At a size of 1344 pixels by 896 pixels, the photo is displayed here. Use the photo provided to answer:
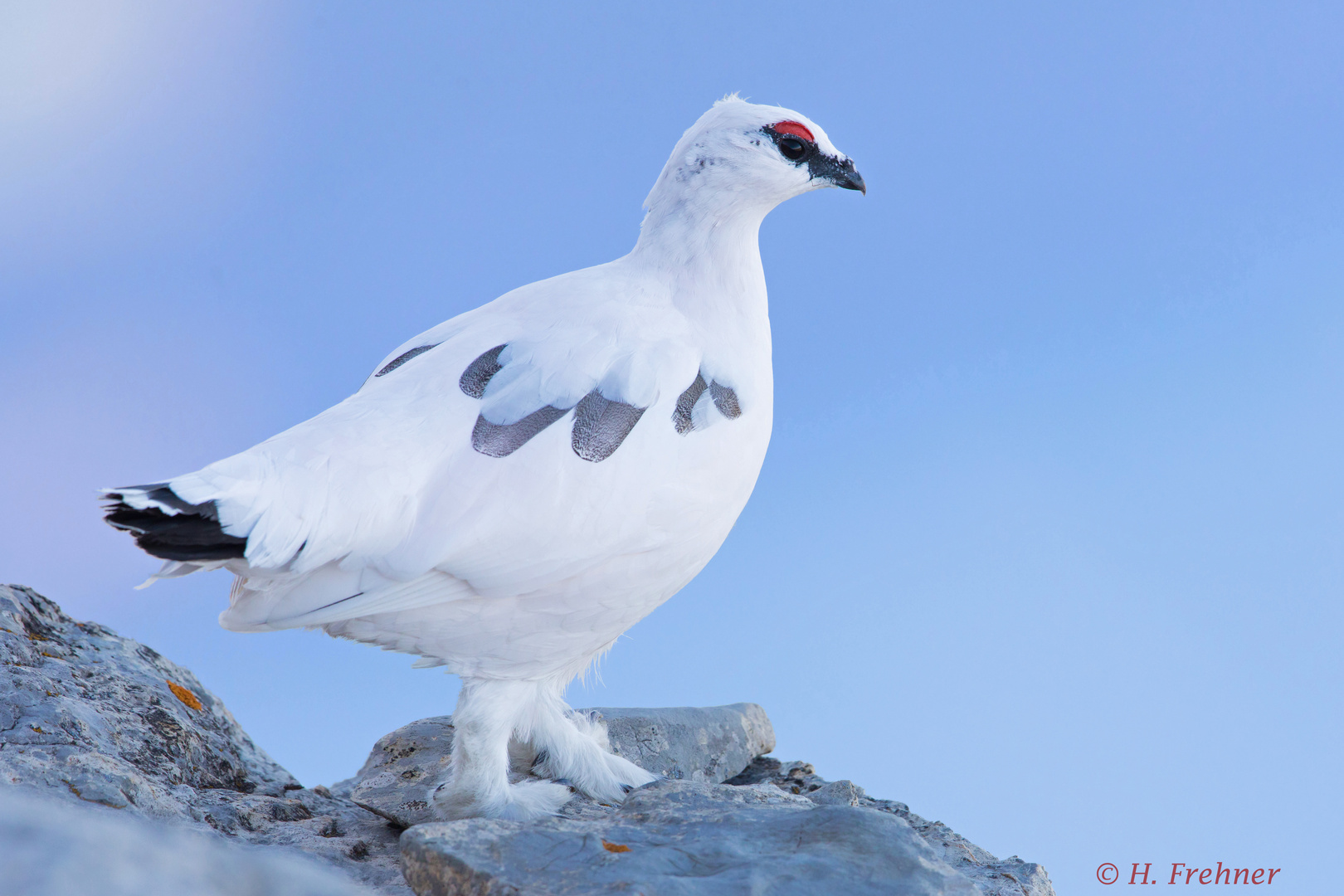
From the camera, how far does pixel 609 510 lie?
367cm

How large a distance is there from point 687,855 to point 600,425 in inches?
59.8

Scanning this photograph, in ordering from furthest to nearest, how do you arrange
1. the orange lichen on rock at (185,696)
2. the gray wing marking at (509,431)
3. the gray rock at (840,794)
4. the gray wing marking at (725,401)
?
the orange lichen on rock at (185,696) → the gray rock at (840,794) → the gray wing marking at (725,401) → the gray wing marking at (509,431)

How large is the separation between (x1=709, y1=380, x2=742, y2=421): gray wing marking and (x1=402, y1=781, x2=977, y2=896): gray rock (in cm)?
153

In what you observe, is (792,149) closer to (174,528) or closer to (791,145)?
(791,145)

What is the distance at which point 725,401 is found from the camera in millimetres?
4156

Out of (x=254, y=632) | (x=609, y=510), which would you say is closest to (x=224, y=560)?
(x=254, y=632)

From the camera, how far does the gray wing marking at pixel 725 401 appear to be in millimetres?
4121

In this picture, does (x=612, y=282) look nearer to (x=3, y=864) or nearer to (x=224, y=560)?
(x=224, y=560)

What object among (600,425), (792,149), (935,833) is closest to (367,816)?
(600,425)

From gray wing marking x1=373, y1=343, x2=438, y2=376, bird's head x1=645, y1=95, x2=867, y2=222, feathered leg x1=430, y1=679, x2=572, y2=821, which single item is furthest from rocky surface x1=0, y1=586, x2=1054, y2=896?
bird's head x1=645, y1=95, x2=867, y2=222

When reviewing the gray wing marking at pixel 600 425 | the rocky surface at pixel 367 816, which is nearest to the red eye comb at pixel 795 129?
the gray wing marking at pixel 600 425

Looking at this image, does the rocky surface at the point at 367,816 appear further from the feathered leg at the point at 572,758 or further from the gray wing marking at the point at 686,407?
the gray wing marking at the point at 686,407

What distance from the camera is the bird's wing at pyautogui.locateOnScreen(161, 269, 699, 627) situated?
10.7 feet

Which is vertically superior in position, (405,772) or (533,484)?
(533,484)
